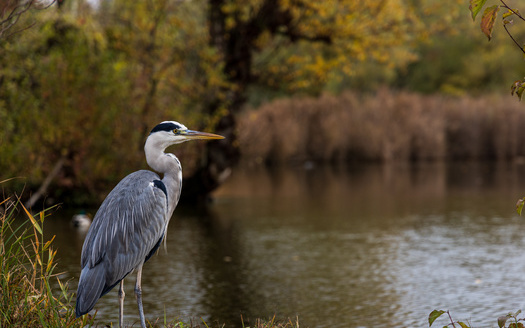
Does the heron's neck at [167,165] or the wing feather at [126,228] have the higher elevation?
the heron's neck at [167,165]

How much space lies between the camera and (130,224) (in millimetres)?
5703

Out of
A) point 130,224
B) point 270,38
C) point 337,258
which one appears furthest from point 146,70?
point 130,224

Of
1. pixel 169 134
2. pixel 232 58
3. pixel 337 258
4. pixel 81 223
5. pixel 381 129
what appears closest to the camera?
pixel 169 134

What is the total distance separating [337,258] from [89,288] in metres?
6.63

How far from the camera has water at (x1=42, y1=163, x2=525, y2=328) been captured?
855 cm

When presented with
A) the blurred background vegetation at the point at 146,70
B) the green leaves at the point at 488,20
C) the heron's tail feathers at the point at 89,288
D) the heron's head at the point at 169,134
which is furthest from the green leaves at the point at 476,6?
the blurred background vegetation at the point at 146,70

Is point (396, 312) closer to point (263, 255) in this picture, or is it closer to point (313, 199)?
point (263, 255)

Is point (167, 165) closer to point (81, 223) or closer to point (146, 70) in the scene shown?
point (81, 223)

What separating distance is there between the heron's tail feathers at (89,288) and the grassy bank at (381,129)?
75.4 ft

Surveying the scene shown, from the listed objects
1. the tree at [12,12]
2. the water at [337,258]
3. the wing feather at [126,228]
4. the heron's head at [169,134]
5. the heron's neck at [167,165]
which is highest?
the tree at [12,12]

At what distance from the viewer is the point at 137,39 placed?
56.2 feet

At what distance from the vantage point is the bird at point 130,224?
5492mm

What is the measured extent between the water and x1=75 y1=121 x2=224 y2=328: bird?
1646 mm

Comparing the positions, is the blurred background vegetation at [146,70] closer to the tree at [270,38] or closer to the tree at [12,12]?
the tree at [270,38]
